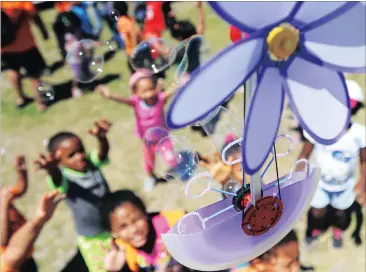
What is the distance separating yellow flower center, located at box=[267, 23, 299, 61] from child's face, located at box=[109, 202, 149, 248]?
47.2 inches

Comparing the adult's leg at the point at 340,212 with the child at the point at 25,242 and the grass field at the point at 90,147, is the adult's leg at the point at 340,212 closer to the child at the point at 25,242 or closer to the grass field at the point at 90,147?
the grass field at the point at 90,147

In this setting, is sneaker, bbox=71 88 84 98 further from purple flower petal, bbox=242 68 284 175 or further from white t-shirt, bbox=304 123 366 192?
purple flower petal, bbox=242 68 284 175

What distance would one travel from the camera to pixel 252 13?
112 centimetres

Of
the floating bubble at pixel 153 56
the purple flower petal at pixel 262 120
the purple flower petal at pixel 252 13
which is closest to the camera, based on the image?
the purple flower petal at pixel 252 13

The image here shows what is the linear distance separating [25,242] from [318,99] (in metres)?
1.52

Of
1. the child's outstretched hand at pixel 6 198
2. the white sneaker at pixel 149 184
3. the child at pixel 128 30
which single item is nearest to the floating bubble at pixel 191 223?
the child's outstretched hand at pixel 6 198

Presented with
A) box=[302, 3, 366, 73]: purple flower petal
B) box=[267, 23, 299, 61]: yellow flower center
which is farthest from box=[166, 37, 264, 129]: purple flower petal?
box=[302, 3, 366, 73]: purple flower petal

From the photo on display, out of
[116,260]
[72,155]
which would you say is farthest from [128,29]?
[116,260]

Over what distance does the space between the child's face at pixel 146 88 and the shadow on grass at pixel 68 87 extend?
996 millimetres

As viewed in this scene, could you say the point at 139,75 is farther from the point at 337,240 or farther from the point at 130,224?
the point at 337,240

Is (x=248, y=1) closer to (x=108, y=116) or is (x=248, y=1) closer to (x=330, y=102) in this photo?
(x=330, y=102)

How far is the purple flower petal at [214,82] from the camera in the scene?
112cm

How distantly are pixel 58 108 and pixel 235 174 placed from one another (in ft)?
5.18

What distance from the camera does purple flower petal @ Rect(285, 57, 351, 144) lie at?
1.25 meters
